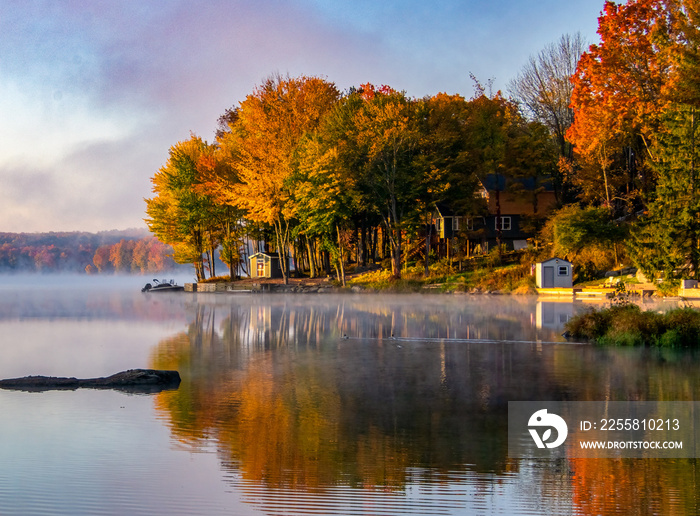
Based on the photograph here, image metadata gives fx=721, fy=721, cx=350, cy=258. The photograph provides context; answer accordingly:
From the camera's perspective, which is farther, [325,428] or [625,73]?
[625,73]

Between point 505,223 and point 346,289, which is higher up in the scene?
point 505,223

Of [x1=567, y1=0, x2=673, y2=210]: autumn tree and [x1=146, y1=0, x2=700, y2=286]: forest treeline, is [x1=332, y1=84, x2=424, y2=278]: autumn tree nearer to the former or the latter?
[x1=146, y1=0, x2=700, y2=286]: forest treeline

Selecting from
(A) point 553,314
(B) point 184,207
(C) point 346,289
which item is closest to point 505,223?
(C) point 346,289

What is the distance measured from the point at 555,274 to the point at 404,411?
44.7 metres

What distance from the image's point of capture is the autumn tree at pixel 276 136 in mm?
65688

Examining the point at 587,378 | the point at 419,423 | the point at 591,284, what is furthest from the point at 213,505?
the point at 591,284

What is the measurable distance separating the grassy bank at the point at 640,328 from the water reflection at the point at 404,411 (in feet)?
4.06

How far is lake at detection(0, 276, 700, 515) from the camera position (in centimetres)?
884

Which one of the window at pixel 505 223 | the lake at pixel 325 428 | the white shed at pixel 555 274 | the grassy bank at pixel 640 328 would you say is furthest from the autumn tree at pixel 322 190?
the grassy bank at pixel 640 328

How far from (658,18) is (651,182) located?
14.8 m

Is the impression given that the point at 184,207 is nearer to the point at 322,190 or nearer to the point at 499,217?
the point at 322,190

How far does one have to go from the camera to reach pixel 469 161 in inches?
2574

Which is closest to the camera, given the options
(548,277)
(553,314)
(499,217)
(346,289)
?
(553,314)

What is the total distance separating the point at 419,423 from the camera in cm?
1271
